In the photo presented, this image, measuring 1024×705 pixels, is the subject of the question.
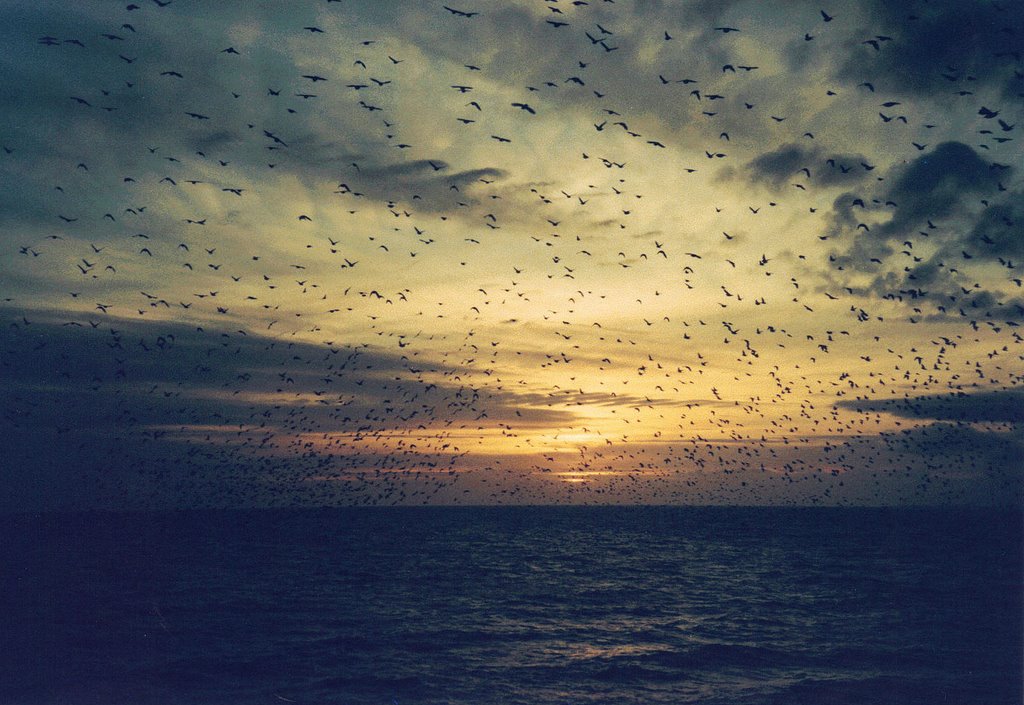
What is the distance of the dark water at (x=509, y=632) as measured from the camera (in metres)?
28.6

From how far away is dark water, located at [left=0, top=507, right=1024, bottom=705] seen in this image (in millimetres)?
28578

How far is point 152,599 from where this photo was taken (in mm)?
50625

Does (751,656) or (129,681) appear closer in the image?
(129,681)

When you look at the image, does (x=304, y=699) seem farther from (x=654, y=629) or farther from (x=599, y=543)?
(x=599, y=543)

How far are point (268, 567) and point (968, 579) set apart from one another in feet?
237

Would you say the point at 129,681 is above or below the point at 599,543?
above

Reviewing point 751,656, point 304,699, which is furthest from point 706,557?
point 304,699

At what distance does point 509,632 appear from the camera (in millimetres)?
39719

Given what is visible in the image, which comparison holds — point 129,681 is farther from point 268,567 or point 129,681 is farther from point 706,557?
point 706,557

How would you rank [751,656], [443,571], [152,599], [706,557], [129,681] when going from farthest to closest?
[706,557] → [443,571] → [152,599] → [751,656] → [129,681]

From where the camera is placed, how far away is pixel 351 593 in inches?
2163

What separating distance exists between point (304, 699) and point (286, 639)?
37.8 feet

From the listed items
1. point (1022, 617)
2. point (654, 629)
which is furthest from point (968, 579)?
point (654, 629)

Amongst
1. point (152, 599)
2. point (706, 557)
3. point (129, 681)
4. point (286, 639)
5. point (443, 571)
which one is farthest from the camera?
point (706, 557)
